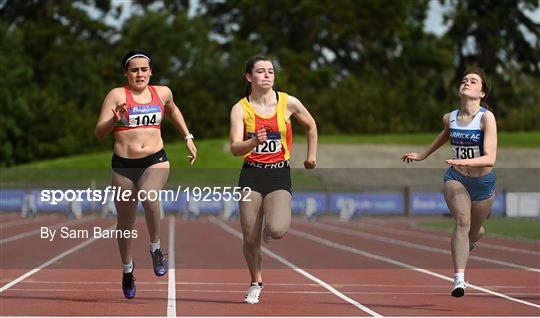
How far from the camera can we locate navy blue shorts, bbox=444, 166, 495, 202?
11.9 meters

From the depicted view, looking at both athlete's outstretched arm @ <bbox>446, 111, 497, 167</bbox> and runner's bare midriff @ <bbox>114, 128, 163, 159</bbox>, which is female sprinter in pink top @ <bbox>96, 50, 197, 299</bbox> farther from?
athlete's outstretched arm @ <bbox>446, 111, 497, 167</bbox>

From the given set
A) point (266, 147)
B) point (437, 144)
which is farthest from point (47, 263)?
point (266, 147)

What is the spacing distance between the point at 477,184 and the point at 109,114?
3.49m

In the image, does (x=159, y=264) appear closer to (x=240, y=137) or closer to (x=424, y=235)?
(x=240, y=137)

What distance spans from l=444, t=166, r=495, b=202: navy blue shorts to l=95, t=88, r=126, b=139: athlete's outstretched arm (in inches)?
126

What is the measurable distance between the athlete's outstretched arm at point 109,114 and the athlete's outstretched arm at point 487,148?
290 cm

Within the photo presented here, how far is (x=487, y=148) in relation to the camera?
449 inches

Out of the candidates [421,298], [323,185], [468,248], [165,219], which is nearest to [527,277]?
[421,298]

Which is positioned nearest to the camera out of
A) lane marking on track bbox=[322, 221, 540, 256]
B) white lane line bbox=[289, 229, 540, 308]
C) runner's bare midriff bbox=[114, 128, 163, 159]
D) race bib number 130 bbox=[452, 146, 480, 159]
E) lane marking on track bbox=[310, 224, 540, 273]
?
runner's bare midriff bbox=[114, 128, 163, 159]

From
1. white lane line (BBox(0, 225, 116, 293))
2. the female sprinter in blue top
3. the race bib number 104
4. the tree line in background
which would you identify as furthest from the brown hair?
the tree line in background

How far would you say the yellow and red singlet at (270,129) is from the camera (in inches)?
437

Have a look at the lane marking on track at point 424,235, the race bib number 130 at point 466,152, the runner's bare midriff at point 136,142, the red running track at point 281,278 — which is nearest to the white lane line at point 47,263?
the red running track at point 281,278

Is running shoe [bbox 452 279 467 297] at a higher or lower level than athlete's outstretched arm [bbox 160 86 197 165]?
lower

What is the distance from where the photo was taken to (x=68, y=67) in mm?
84562
